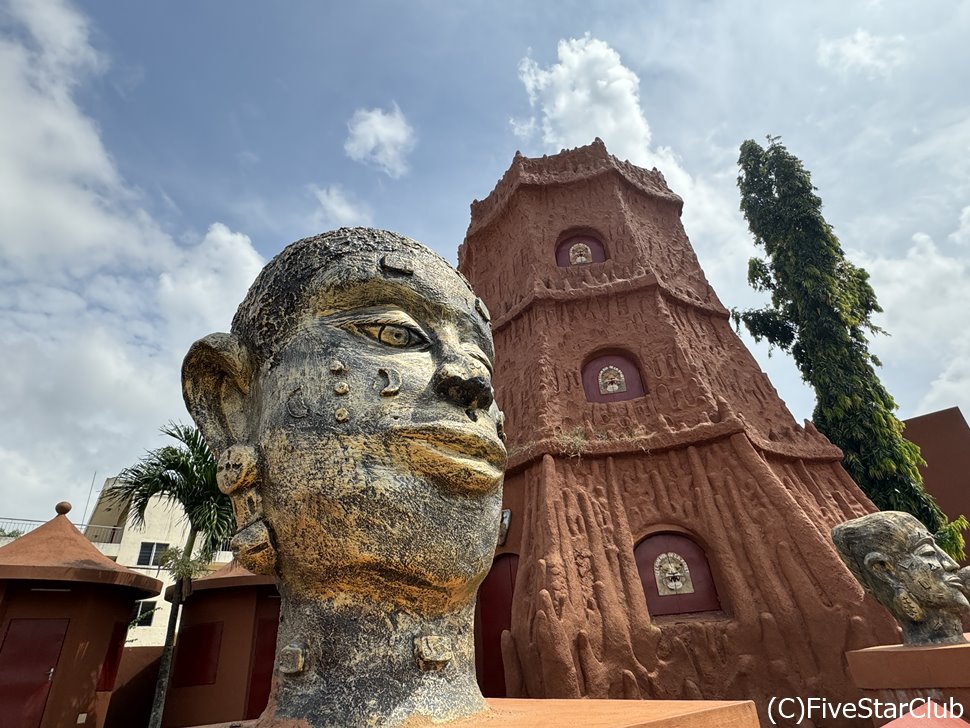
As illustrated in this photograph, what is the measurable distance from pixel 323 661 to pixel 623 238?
9247mm

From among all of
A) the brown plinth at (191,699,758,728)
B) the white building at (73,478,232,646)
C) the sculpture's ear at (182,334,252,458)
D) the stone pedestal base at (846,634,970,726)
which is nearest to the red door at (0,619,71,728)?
the brown plinth at (191,699,758,728)

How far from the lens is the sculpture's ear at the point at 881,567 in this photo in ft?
14.1

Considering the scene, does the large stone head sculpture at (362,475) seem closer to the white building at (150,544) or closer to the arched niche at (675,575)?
the arched niche at (675,575)

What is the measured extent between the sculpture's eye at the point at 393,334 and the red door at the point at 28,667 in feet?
22.9

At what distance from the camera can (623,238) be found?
9.83 meters

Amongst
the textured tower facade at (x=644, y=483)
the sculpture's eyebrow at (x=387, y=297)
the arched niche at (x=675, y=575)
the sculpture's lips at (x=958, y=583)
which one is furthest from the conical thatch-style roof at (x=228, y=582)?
the sculpture's lips at (x=958, y=583)

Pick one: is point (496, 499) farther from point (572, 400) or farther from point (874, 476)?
point (874, 476)

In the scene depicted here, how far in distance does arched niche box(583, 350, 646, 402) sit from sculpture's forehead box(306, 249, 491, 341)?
6142 millimetres

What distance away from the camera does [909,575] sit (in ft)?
13.8

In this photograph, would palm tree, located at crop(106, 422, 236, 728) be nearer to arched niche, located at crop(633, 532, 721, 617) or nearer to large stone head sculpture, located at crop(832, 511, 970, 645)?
arched niche, located at crop(633, 532, 721, 617)

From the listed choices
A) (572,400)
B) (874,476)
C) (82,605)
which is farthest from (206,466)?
(874,476)

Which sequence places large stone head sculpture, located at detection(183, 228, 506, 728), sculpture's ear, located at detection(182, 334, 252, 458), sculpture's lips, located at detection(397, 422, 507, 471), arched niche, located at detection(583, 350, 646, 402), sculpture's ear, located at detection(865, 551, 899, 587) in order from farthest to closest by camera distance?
arched niche, located at detection(583, 350, 646, 402) < sculpture's ear, located at detection(865, 551, 899, 587) < sculpture's ear, located at detection(182, 334, 252, 458) < sculpture's lips, located at detection(397, 422, 507, 471) < large stone head sculpture, located at detection(183, 228, 506, 728)

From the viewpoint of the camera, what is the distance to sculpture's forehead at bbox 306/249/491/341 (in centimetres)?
220

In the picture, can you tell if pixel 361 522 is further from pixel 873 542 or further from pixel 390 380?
pixel 873 542
